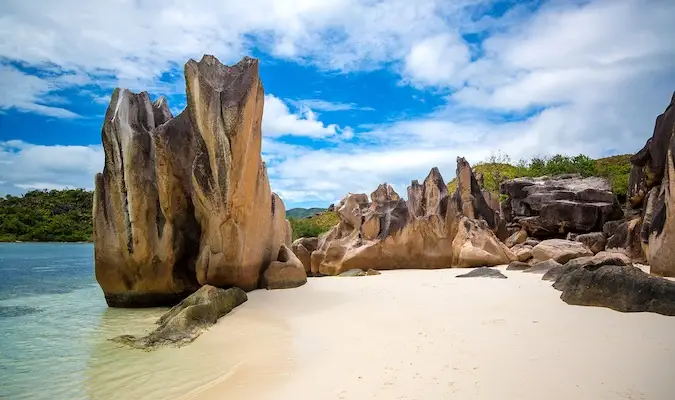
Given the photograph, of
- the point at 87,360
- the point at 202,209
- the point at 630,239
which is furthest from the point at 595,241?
the point at 87,360

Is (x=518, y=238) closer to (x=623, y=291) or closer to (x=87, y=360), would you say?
(x=623, y=291)

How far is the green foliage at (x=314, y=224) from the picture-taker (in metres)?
38.8

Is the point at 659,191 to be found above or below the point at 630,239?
above

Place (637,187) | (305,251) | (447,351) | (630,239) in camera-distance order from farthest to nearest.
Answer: (305,251) < (630,239) < (637,187) < (447,351)

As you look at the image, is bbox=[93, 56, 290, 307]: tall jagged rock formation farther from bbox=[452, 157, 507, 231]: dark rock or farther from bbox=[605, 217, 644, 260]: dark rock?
bbox=[452, 157, 507, 231]: dark rock

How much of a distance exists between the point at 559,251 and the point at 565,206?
9.96 meters

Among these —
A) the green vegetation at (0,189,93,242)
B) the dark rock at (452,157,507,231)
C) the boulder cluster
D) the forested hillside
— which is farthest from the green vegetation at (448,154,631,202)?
the green vegetation at (0,189,93,242)

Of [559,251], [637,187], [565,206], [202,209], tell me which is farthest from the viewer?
[565,206]

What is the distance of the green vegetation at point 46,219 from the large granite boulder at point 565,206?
47.3 meters

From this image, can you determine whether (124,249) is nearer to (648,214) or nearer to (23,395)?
(23,395)

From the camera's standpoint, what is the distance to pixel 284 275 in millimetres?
10586

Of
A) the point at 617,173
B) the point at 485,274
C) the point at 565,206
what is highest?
the point at 617,173

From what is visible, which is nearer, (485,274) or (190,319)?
(190,319)

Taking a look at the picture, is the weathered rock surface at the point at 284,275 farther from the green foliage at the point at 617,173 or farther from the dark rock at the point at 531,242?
the green foliage at the point at 617,173
